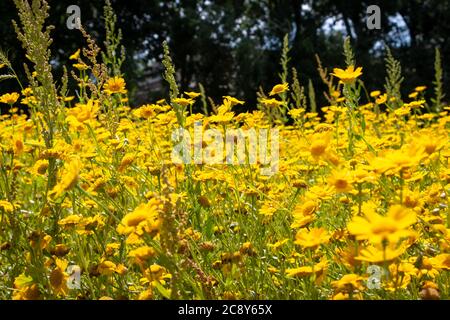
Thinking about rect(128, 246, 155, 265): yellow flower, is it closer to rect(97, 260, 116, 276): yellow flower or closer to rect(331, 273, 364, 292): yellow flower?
rect(97, 260, 116, 276): yellow flower

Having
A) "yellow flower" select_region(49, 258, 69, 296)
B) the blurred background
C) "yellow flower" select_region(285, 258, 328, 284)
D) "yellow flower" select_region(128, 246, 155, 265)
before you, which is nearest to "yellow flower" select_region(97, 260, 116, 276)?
"yellow flower" select_region(49, 258, 69, 296)

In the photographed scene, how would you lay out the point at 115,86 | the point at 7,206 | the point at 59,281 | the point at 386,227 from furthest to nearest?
the point at 115,86 < the point at 7,206 < the point at 59,281 < the point at 386,227

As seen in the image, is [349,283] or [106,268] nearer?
[349,283]

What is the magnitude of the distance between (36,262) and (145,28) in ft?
50.4

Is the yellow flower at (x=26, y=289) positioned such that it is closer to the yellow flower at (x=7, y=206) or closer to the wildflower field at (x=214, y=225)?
the wildflower field at (x=214, y=225)

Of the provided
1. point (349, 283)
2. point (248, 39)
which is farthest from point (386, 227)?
point (248, 39)

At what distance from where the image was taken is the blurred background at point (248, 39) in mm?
15312

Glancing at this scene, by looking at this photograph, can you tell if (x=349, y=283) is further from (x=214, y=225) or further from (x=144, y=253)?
(x=214, y=225)

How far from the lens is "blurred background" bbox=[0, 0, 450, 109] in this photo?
15312mm

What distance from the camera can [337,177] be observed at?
1.24m

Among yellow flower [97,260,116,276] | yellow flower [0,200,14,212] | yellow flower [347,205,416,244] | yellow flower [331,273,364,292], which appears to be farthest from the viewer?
yellow flower [0,200,14,212]

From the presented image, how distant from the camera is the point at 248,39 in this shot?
1582 centimetres

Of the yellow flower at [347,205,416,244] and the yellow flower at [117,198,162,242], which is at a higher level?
the yellow flower at [347,205,416,244]

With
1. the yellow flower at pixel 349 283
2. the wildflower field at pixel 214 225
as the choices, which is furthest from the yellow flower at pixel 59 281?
the yellow flower at pixel 349 283
